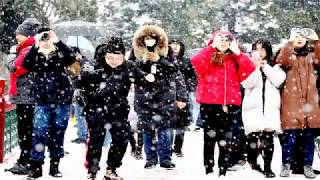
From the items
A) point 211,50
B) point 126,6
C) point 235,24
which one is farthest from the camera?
point 126,6

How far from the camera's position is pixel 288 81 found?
806 centimetres

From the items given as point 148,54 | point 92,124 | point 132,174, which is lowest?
point 132,174

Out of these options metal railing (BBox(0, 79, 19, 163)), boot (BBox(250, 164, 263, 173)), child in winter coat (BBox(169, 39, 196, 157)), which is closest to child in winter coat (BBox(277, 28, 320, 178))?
boot (BBox(250, 164, 263, 173))

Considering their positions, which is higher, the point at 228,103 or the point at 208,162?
the point at 228,103

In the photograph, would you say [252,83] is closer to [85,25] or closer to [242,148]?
[242,148]

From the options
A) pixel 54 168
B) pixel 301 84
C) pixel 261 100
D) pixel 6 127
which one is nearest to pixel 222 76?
pixel 261 100

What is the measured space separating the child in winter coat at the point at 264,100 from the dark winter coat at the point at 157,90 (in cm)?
108

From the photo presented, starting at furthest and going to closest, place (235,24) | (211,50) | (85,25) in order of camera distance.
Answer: (235,24) → (85,25) → (211,50)

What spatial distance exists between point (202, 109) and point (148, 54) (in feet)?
3.68

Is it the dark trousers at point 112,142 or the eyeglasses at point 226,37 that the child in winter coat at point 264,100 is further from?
the dark trousers at point 112,142

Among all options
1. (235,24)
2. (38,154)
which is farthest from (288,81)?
(235,24)

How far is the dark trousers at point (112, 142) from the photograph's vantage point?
754 cm

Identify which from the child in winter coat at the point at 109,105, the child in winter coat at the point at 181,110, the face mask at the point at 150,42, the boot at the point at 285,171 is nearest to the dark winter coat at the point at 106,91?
the child in winter coat at the point at 109,105

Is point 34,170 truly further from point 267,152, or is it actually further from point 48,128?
point 267,152
